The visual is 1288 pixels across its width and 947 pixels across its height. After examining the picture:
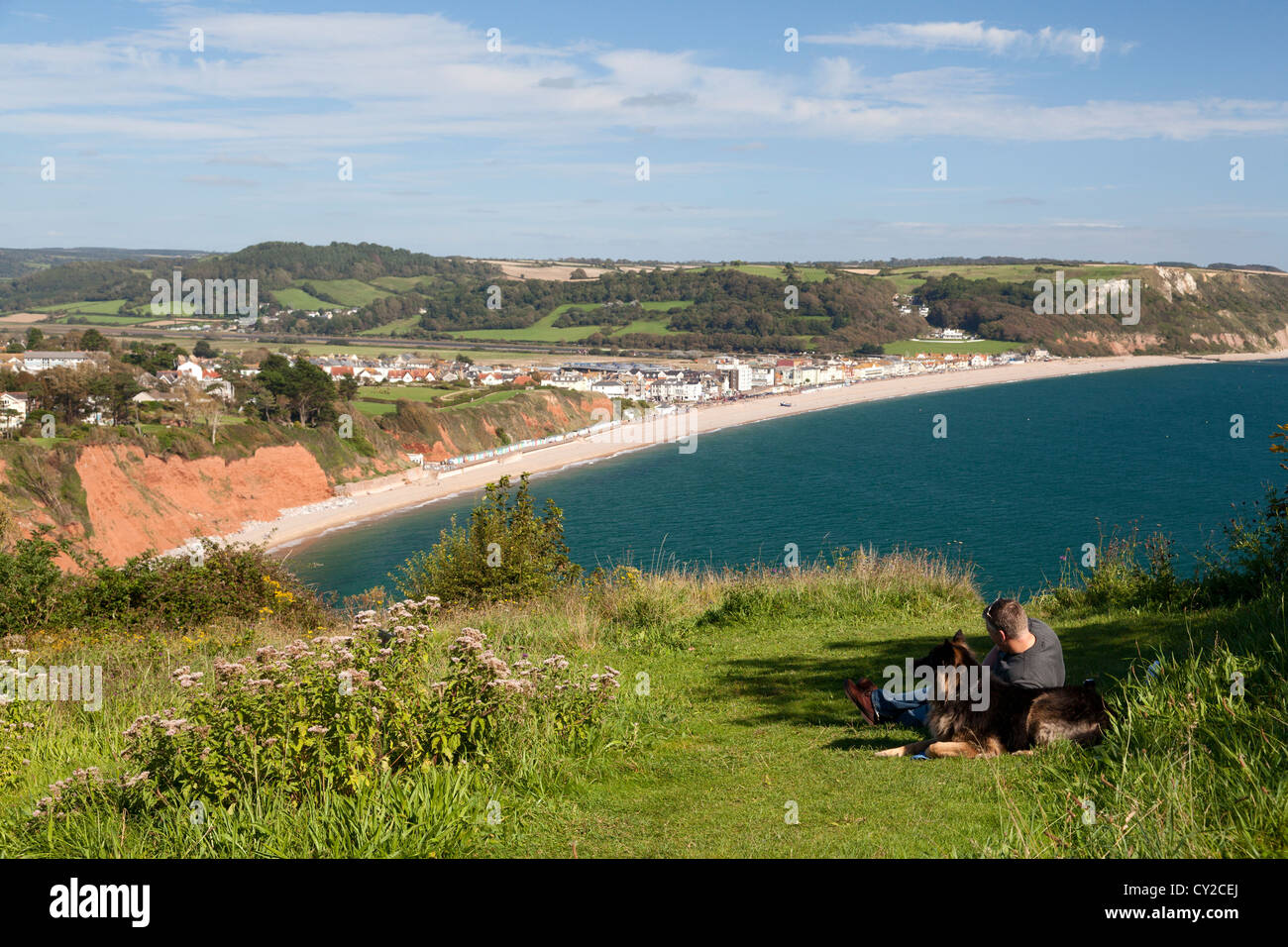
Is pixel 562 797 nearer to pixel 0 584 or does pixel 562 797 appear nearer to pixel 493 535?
pixel 493 535

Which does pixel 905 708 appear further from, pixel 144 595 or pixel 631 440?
pixel 631 440

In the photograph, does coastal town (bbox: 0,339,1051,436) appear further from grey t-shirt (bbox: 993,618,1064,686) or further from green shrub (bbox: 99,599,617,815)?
grey t-shirt (bbox: 993,618,1064,686)

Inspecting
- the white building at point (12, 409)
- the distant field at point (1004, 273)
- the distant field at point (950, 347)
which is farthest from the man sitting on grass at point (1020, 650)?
the distant field at point (1004, 273)

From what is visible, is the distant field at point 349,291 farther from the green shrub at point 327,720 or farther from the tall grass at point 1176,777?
the tall grass at point 1176,777

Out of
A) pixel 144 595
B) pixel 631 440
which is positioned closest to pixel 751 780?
pixel 144 595

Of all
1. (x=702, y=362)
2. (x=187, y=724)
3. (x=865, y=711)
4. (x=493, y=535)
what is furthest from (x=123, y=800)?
(x=702, y=362)

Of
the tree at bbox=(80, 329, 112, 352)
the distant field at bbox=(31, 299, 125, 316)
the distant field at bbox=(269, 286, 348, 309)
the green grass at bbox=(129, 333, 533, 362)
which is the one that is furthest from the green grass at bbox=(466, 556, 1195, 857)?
the distant field at bbox=(269, 286, 348, 309)
